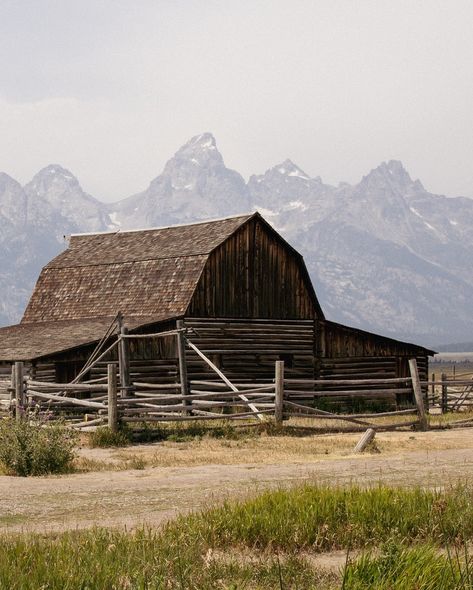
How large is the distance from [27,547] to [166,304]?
26.6 meters

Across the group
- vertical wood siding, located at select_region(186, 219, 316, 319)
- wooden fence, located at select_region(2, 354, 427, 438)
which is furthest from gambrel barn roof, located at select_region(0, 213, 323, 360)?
wooden fence, located at select_region(2, 354, 427, 438)

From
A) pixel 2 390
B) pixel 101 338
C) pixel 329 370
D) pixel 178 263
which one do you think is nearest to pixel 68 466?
pixel 101 338

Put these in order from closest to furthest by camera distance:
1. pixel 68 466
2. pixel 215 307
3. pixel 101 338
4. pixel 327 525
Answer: pixel 327 525 → pixel 68 466 → pixel 101 338 → pixel 215 307

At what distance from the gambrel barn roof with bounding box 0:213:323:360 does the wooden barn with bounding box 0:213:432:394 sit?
0.05m

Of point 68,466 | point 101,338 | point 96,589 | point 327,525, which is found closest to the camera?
point 96,589

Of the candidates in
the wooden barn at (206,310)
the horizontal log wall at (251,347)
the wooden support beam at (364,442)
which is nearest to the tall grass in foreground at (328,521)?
the wooden support beam at (364,442)

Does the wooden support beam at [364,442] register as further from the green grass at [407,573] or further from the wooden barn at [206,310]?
the wooden barn at [206,310]

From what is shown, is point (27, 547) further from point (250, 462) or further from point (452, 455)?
point (452, 455)

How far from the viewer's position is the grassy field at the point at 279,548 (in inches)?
278

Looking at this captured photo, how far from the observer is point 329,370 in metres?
37.8

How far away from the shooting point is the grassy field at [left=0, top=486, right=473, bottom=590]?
705cm

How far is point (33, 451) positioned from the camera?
17.1m

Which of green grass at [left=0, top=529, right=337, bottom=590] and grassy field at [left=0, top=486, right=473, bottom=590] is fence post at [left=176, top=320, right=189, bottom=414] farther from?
green grass at [left=0, top=529, right=337, bottom=590]

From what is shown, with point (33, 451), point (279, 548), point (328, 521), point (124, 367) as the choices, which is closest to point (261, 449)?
point (33, 451)
